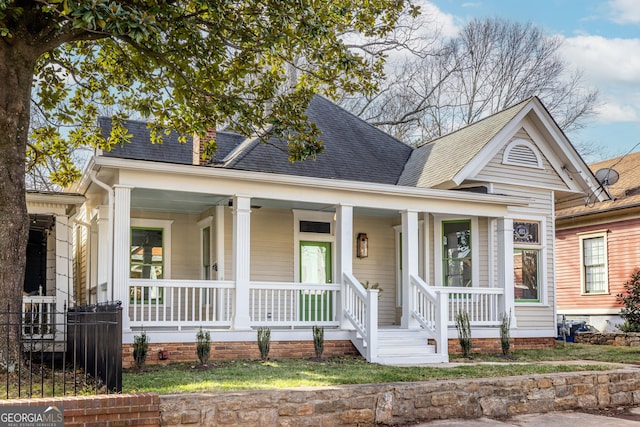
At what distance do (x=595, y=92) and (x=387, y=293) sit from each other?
66.8ft

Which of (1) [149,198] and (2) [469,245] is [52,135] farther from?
(2) [469,245]

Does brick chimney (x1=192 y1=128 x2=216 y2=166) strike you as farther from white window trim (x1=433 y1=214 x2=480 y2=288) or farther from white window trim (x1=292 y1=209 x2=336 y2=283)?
white window trim (x1=433 y1=214 x2=480 y2=288)

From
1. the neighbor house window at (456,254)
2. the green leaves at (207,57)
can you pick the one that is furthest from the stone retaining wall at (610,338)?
the green leaves at (207,57)

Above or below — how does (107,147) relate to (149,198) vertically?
above

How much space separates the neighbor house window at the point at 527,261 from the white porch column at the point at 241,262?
6572 mm

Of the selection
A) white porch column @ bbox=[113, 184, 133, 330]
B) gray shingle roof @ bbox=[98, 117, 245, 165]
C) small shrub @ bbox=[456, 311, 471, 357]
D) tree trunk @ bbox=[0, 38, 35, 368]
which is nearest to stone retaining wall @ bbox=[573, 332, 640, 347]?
small shrub @ bbox=[456, 311, 471, 357]

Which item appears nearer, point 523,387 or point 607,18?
point 523,387

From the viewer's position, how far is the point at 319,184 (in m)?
12.6

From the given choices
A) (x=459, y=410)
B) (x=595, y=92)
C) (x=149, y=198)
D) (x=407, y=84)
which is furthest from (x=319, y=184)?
(x=595, y=92)

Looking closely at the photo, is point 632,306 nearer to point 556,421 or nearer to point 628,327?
point 628,327

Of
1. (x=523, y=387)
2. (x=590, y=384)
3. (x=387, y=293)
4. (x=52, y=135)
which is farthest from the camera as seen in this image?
(x=387, y=293)

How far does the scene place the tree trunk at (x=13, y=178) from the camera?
873cm

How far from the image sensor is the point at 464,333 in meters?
13.0

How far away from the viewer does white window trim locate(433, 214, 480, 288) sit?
14.7 meters
